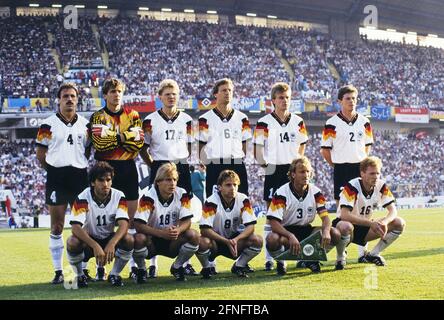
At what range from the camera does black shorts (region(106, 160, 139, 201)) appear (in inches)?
299

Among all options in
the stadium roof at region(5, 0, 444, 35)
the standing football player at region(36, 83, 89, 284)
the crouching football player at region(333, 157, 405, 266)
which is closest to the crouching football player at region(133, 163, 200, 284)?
the standing football player at region(36, 83, 89, 284)

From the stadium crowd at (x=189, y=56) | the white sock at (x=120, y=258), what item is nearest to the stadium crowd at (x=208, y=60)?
the stadium crowd at (x=189, y=56)

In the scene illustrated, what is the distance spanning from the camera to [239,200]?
744 centimetres

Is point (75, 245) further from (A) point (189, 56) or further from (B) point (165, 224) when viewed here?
(A) point (189, 56)

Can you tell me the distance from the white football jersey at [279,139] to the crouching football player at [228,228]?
3.31ft

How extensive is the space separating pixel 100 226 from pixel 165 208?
677 millimetres

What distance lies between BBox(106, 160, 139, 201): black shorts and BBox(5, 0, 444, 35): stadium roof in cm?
3384

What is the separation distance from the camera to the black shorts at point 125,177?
761 cm

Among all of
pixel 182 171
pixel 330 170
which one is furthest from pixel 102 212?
pixel 330 170

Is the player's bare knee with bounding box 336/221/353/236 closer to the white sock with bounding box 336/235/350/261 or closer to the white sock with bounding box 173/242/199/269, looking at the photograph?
the white sock with bounding box 336/235/350/261

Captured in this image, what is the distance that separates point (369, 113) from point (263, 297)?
33770mm

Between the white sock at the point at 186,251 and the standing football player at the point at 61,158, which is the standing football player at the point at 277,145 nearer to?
the white sock at the point at 186,251
